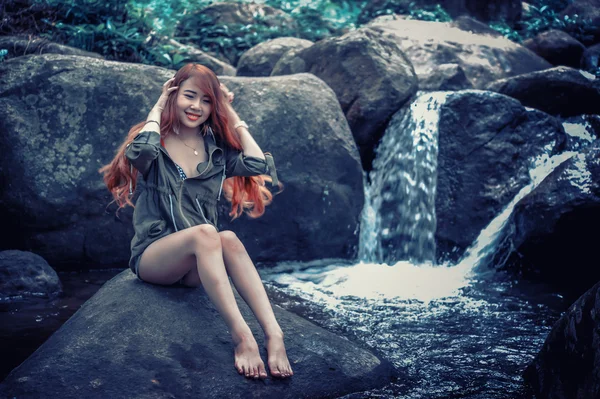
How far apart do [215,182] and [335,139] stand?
262 cm

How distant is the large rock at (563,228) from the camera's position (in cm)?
495

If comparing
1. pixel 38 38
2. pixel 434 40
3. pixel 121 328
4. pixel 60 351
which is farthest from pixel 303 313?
pixel 434 40

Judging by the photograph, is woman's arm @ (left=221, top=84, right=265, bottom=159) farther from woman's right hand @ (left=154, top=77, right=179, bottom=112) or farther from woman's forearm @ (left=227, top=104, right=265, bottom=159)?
woman's right hand @ (left=154, top=77, right=179, bottom=112)

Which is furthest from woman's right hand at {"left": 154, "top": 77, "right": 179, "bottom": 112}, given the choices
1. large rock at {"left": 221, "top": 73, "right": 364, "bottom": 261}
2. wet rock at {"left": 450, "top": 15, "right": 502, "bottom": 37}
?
wet rock at {"left": 450, "top": 15, "right": 502, "bottom": 37}

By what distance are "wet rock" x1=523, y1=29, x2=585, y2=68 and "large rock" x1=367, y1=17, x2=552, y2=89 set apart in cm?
57

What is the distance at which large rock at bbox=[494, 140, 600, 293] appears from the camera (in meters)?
4.95

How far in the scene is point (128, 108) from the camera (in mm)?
5461

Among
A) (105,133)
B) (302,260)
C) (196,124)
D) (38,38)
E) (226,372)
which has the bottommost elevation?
(302,260)

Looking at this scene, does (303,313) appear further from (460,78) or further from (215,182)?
(460,78)

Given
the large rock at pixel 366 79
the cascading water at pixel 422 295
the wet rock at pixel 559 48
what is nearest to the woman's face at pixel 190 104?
the cascading water at pixel 422 295

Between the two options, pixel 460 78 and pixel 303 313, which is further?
pixel 460 78

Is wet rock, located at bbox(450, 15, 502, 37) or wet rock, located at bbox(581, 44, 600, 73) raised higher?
wet rock, located at bbox(450, 15, 502, 37)

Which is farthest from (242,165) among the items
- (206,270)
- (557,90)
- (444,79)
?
(557,90)

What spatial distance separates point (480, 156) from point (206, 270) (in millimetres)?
4064
